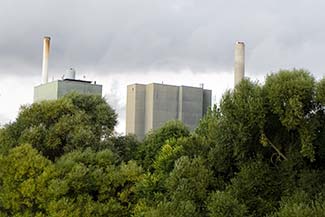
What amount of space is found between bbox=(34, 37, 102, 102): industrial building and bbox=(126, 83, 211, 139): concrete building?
479 centimetres

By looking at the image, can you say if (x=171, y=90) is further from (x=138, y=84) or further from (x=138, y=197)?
(x=138, y=197)

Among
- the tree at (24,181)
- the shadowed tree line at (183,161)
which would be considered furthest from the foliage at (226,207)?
the tree at (24,181)

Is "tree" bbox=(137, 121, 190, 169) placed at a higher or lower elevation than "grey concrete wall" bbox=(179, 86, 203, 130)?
lower

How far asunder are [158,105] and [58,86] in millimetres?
10194

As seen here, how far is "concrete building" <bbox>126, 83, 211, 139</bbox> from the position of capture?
A: 55562 millimetres

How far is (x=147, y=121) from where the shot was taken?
186 ft

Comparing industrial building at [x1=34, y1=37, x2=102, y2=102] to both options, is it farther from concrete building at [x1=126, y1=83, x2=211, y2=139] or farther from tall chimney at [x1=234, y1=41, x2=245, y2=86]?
tall chimney at [x1=234, y1=41, x2=245, y2=86]

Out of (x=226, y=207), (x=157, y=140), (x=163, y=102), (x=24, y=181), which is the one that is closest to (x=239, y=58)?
(x=157, y=140)

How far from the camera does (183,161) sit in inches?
888

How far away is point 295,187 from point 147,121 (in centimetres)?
3654

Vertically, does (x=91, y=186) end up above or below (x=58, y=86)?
below

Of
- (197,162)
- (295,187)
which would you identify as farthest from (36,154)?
(295,187)

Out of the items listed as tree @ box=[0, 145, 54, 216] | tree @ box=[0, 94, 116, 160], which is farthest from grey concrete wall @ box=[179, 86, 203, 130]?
tree @ box=[0, 145, 54, 216]

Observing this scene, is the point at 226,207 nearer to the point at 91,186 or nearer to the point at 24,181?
the point at 91,186
